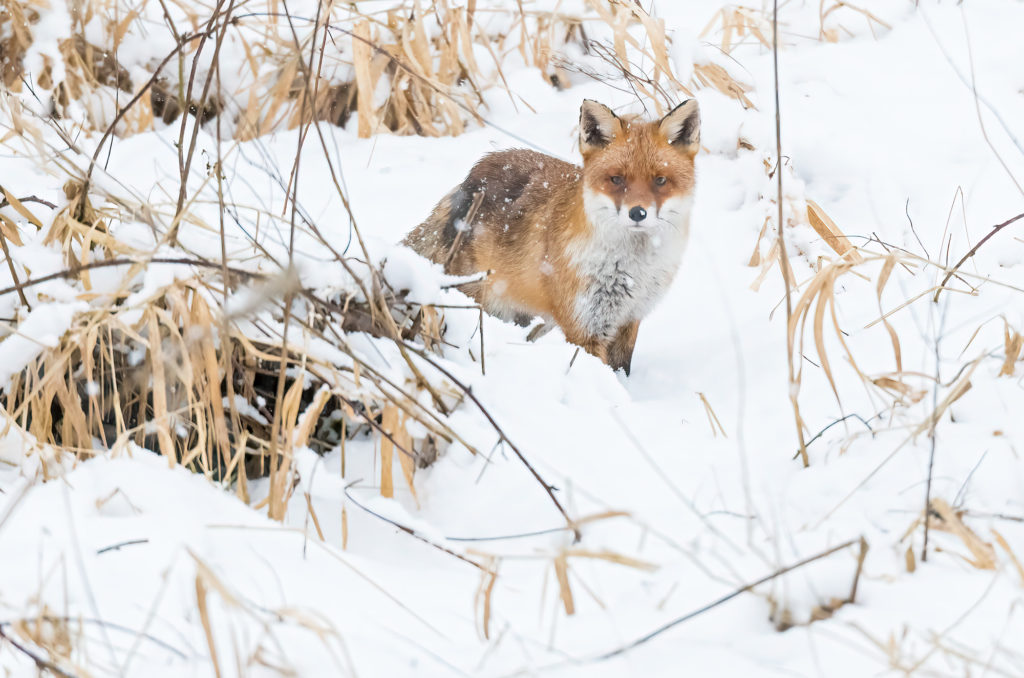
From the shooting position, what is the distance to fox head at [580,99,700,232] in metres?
3.56

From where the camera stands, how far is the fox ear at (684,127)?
11.8 feet

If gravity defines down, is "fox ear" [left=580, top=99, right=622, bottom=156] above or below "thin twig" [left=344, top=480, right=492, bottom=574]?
above

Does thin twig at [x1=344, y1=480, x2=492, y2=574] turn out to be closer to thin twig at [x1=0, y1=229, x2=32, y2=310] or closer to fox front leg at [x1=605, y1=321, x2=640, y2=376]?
thin twig at [x1=0, y1=229, x2=32, y2=310]

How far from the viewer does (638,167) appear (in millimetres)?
3607

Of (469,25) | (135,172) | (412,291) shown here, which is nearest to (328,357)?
(412,291)

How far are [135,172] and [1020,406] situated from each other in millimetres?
3927

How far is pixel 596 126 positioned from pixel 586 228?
0.43 meters

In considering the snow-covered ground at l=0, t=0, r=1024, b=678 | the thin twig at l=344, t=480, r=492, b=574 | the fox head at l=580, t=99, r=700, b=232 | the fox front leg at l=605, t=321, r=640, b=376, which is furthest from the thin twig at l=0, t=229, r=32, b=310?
the fox front leg at l=605, t=321, r=640, b=376

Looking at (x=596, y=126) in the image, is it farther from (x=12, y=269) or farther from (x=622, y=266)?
(x=12, y=269)

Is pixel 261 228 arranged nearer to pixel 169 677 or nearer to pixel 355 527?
pixel 355 527

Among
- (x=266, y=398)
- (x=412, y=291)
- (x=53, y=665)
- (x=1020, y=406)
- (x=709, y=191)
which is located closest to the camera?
(x=53, y=665)

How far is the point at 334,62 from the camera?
5062 mm

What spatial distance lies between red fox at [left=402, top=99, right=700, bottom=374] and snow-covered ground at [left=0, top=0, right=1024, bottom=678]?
12.5 inches

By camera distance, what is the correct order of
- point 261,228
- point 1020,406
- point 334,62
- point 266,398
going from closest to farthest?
point 1020,406
point 266,398
point 261,228
point 334,62
